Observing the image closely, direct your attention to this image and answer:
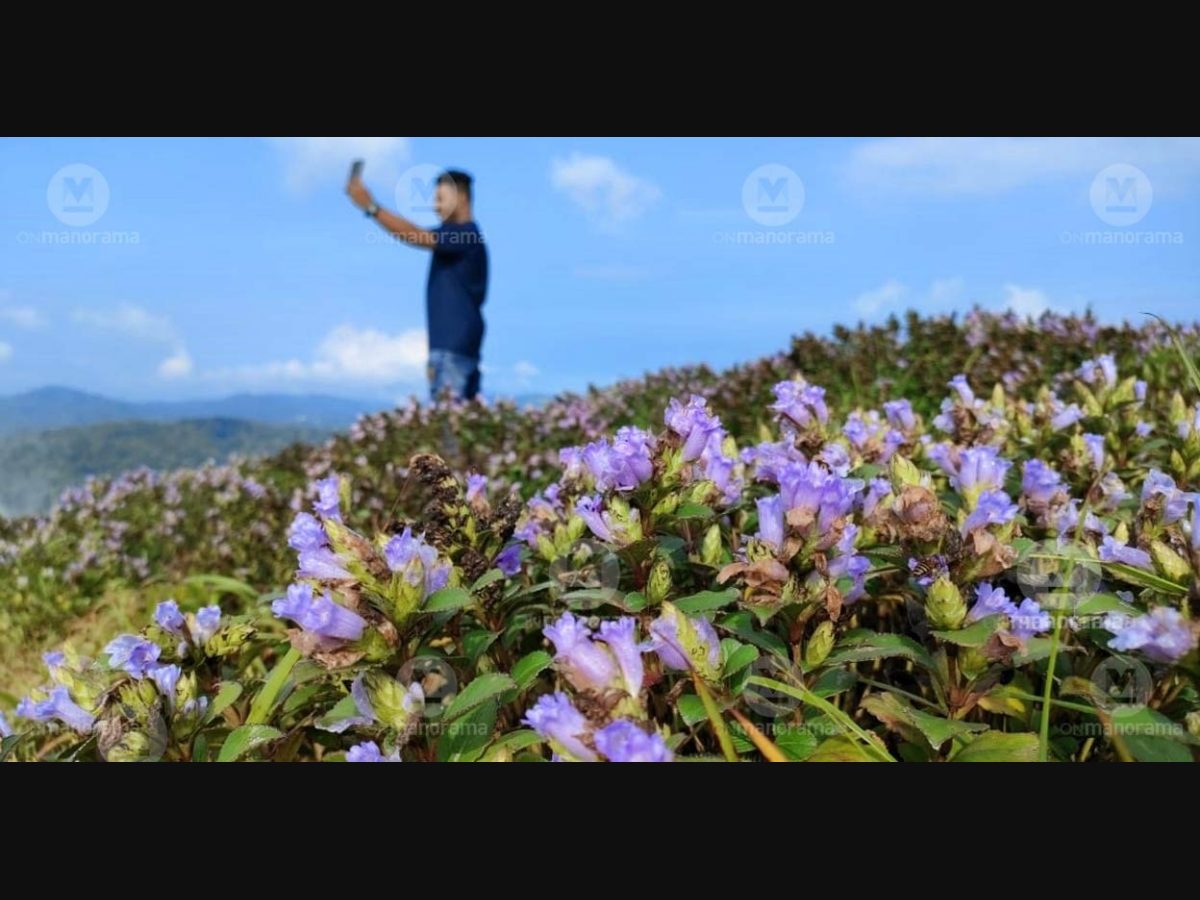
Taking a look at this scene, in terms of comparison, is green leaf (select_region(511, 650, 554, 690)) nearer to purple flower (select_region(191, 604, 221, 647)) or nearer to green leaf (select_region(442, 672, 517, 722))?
green leaf (select_region(442, 672, 517, 722))

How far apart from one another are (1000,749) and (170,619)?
1530 millimetres

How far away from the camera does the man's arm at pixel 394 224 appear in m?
9.05

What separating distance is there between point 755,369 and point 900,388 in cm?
142

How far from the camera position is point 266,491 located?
22.1 feet

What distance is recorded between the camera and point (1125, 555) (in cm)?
164

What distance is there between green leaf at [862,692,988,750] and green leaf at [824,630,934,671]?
0.27 feet

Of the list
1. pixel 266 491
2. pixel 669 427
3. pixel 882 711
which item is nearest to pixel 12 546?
pixel 266 491

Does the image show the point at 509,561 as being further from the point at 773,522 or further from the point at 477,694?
the point at 773,522

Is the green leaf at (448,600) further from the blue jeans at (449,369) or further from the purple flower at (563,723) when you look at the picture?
the blue jeans at (449,369)

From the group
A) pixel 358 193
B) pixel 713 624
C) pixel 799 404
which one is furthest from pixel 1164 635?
pixel 358 193

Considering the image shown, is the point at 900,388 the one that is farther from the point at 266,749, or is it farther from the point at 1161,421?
the point at 266,749

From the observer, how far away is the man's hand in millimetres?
9031

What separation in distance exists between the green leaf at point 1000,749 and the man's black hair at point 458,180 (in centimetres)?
899

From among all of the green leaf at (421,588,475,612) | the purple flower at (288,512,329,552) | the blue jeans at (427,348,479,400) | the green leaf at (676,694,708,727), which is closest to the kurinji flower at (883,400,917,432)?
the green leaf at (676,694,708,727)
